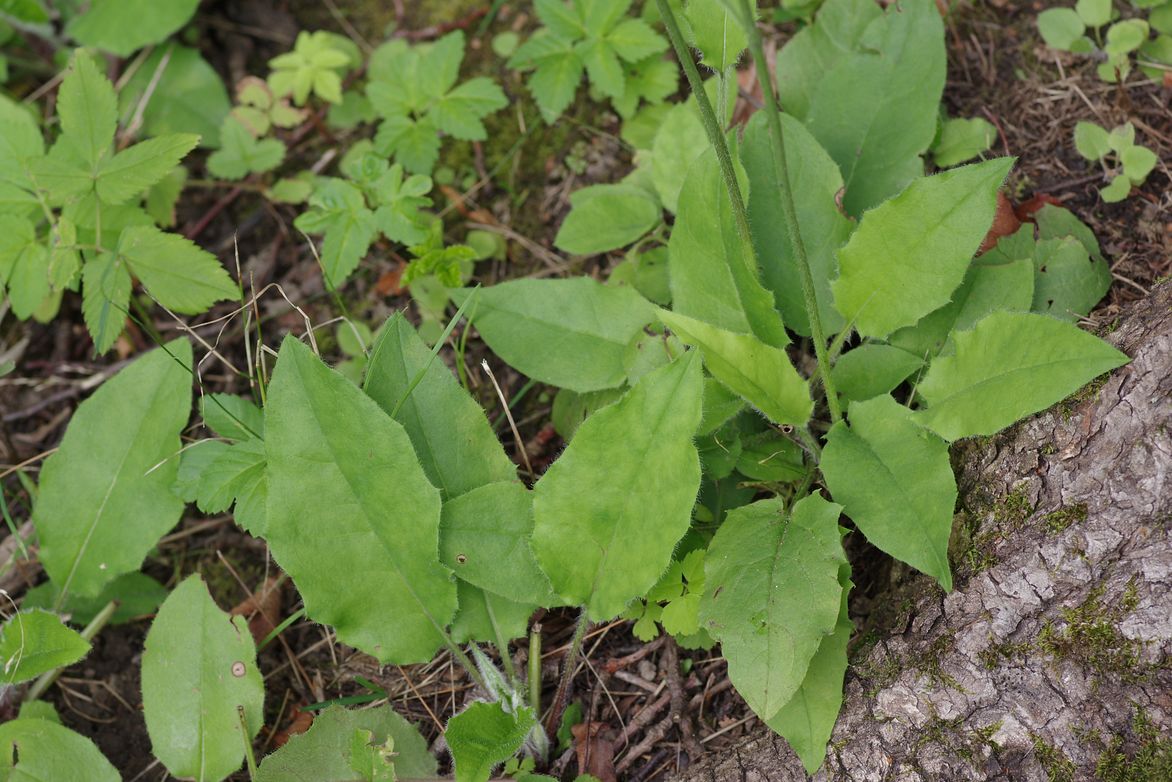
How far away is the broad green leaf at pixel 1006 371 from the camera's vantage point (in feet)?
5.56

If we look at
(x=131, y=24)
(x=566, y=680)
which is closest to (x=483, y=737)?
(x=566, y=680)

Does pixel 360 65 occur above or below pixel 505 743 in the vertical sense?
above

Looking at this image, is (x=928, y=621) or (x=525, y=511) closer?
(x=928, y=621)

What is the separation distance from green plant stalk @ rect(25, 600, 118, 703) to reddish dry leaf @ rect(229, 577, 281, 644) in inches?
11.9

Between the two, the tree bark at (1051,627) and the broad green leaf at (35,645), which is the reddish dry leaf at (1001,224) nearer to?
the tree bark at (1051,627)

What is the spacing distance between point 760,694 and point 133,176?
200 centimetres

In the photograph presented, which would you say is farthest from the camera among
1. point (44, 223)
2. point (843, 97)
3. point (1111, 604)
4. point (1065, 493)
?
point (44, 223)

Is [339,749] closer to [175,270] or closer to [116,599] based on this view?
[116,599]

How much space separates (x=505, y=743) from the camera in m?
1.84

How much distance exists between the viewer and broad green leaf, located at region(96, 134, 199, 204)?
2.42 meters

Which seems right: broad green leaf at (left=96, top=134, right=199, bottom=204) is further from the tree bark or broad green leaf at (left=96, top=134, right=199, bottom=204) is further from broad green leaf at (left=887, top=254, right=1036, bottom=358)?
the tree bark

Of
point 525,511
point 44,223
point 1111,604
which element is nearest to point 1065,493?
point 1111,604

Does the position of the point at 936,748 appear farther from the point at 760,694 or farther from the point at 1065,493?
the point at 1065,493

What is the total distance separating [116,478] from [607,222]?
1420mm
